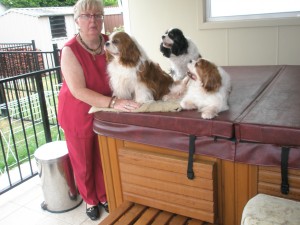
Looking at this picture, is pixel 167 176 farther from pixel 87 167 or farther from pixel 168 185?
pixel 87 167

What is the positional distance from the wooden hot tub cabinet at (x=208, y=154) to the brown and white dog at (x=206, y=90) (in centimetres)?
6

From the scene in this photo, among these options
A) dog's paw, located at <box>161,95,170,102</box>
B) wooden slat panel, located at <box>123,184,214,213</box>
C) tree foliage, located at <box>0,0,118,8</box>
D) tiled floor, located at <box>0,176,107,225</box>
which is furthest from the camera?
tree foliage, located at <box>0,0,118,8</box>

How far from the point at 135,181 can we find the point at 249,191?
74 cm

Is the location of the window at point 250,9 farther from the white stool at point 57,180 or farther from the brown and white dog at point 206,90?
the white stool at point 57,180

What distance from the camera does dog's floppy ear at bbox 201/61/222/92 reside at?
1770 mm

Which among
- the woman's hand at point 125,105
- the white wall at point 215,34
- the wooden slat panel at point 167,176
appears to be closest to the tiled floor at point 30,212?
the wooden slat panel at point 167,176

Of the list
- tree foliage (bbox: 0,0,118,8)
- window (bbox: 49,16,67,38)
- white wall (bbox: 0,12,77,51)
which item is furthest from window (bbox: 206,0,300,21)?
tree foliage (bbox: 0,0,118,8)

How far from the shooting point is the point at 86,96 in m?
2.11

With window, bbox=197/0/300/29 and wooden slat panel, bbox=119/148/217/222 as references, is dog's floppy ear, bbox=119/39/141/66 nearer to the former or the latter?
wooden slat panel, bbox=119/148/217/222

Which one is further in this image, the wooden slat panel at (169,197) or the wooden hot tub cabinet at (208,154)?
the wooden slat panel at (169,197)

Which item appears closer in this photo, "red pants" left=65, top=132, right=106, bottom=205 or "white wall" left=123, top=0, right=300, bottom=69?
"red pants" left=65, top=132, right=106, bottom=205

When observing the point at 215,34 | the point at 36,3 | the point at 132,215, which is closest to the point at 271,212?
the point at 132,215

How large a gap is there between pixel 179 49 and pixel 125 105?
83 cm

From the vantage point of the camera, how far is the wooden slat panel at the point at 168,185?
1.78 metres
